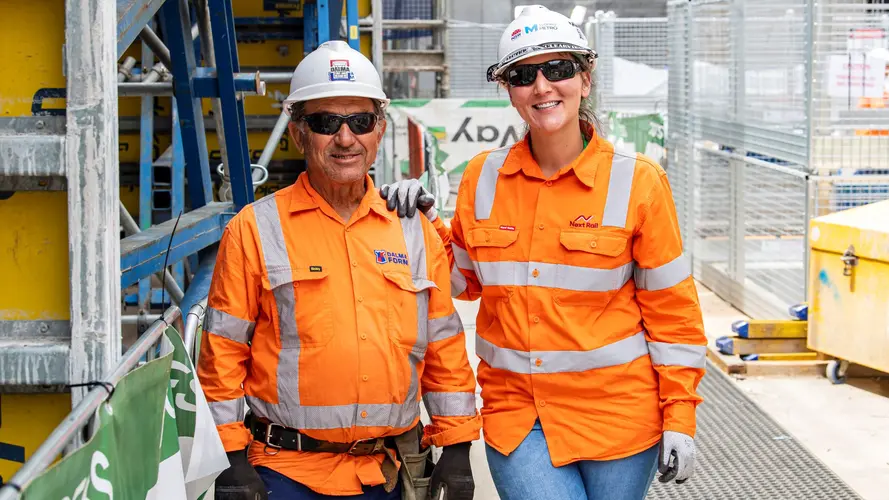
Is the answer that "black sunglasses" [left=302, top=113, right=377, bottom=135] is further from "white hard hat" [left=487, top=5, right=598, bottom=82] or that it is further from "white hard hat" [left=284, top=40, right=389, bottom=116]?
"white hard hat" [left=487, top=5, right=598, bottom=82]

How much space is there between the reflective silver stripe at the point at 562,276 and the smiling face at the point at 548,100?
1.32ft

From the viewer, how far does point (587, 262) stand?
10.8 ft

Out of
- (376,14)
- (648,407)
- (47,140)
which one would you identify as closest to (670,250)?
(648,407)

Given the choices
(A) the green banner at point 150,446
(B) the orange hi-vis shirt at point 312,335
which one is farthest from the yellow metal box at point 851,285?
(A) the green banner at point 150,446

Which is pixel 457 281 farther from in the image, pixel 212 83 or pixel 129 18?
pixel 212 83

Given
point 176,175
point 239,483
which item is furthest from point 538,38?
point 176,175

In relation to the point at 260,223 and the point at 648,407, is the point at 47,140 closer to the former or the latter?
the point at 260,223

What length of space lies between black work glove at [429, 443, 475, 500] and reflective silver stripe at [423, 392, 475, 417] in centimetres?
10

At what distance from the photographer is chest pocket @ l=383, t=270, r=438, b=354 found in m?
3.23

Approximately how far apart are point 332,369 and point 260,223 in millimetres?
464

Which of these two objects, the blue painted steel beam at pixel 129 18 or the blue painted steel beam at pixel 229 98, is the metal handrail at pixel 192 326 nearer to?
the blue painted steel beam at pixel 129 18

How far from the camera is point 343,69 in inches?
128

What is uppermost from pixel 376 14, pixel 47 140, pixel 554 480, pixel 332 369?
pixel 376 14

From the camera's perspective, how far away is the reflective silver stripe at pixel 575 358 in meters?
3.29
